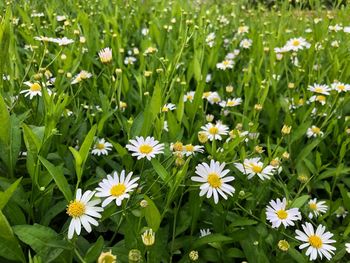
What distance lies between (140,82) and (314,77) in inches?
35.0

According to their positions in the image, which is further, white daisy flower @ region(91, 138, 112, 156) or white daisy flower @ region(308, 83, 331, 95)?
white daisy flower @ region(308, 83, 331, 95)

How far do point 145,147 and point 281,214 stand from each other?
44 centimetres

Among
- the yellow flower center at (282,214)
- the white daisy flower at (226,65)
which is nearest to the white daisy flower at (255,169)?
the yellow flower center at (282,214)

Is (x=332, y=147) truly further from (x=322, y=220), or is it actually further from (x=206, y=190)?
(x=206, y=190)

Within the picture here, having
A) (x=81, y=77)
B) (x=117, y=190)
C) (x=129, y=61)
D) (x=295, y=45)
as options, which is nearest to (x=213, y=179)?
(x=117, y=190)

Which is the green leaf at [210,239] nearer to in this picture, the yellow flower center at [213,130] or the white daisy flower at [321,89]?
the yellow flower center at [213,130]

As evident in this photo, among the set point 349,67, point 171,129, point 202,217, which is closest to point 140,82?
point 171,129

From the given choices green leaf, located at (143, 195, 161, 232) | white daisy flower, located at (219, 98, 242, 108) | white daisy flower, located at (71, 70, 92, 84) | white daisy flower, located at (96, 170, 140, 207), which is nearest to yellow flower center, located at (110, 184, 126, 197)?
white daisy flower, located at (96, 170, 140, 207)

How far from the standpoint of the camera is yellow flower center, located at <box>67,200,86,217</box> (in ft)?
3.33

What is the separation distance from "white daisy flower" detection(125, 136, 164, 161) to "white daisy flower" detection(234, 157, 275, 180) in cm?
27

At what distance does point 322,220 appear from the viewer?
1388mm

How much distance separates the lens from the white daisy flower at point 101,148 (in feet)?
4.82

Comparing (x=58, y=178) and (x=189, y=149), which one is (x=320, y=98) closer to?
(x=189, y=149)

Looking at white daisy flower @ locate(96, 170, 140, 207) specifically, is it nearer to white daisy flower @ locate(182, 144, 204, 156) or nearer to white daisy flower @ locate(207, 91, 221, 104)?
white daisy flower @ locate(182, 144, 204, 156)
